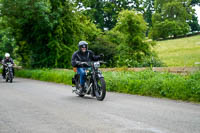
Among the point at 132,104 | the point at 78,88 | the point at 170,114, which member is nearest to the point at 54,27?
the point at 78,88

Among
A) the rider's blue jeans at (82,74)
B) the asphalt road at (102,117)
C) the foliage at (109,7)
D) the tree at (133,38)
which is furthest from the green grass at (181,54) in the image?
the asphalt road at (102,117)

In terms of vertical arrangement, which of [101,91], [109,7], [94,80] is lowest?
[101,91]

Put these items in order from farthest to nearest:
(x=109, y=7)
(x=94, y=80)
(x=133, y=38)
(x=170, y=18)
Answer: (x=170, y=18)
(x=109, y=7)
(x=133, y=38)
(x=94, y=80)

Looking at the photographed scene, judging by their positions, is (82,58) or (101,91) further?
(82,58)

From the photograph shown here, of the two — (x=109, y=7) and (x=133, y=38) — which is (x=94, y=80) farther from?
(x=109, y=7)

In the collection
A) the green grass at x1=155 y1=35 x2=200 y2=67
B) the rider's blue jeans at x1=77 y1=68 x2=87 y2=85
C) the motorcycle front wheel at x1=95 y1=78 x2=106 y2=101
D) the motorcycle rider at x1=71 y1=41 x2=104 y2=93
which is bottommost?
the motorcycle front wheel at x1=95 y1=78 x2=106 y2=101

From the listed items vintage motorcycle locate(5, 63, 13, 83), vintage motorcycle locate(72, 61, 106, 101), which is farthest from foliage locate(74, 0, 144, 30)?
vintage motorcycle locate(72, 61, 106, 101)

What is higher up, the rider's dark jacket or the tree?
the tree

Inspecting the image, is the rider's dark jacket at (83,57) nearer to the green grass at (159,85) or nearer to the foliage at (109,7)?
the green grass at (159,85)

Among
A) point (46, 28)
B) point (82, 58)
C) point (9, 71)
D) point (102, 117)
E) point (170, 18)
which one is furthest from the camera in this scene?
point (170, 18)

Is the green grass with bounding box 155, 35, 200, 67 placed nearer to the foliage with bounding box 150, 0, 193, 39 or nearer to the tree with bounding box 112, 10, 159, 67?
the tree with bounding box 112, 10, 159, 67

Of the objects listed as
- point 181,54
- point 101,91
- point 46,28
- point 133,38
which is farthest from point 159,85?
point 181,54

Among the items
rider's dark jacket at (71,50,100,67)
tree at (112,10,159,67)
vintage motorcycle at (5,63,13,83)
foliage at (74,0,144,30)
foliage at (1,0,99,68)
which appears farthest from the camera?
foliage at (74,0,144,30)

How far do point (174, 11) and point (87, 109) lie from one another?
2674 inches
